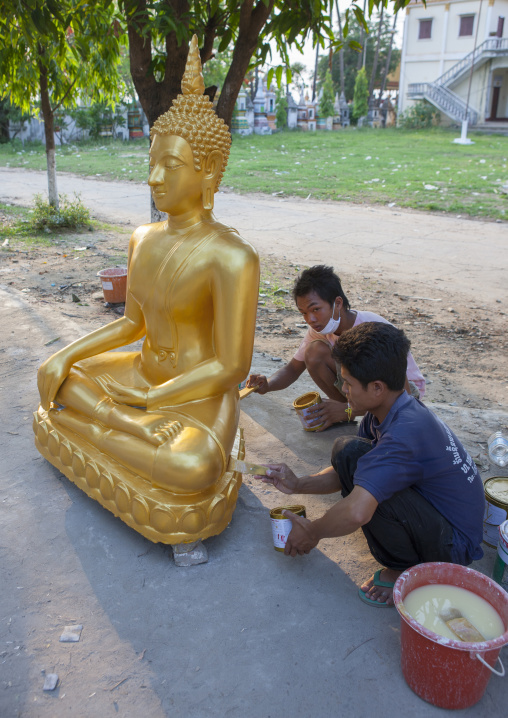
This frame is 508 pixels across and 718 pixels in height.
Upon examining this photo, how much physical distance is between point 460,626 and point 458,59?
1206 inches

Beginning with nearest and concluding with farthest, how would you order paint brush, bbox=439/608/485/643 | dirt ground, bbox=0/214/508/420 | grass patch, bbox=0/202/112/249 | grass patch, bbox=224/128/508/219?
paint brush, bbox=439/608/485/643, dirt ground, bbox=0/214/508/420, grass patch, bbox=0/202/112/249, grass patch, bbox=224/128/508/219

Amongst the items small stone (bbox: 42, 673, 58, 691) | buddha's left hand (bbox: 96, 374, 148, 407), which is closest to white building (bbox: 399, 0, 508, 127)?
buddha's left hand (bbox: 96, 374, 148, 407)

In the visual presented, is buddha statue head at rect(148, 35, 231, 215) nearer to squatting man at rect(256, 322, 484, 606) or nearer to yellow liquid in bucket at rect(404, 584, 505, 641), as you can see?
squatting man at rect(256, 322, 484, 606)

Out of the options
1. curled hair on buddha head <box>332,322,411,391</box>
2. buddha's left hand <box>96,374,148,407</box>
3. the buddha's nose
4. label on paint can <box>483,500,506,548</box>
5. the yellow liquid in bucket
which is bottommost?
label on paint can <box>483,500,506,548</box>

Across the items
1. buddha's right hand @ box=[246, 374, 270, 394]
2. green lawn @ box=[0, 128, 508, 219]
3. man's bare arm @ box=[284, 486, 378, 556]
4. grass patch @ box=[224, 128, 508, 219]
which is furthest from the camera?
green lawn @ box=[0, 128, 508, 219]

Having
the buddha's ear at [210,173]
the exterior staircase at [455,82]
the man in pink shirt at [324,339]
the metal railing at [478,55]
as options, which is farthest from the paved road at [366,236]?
the metal railing at [478,55]

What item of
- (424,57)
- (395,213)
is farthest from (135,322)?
(424,57)

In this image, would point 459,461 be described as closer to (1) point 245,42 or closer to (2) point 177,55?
(1) point 245,42

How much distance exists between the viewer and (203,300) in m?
2.56

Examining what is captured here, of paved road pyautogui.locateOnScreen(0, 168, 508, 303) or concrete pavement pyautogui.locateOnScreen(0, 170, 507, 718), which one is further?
paved road pyautogui.locateOnScreen(0, 168, 508, 303)

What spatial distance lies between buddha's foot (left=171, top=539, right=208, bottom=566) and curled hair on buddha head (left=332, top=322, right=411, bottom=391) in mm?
965

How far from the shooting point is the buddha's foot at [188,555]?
236cm

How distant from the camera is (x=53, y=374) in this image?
270 centimetres

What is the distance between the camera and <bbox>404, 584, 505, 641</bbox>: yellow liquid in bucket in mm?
1817
